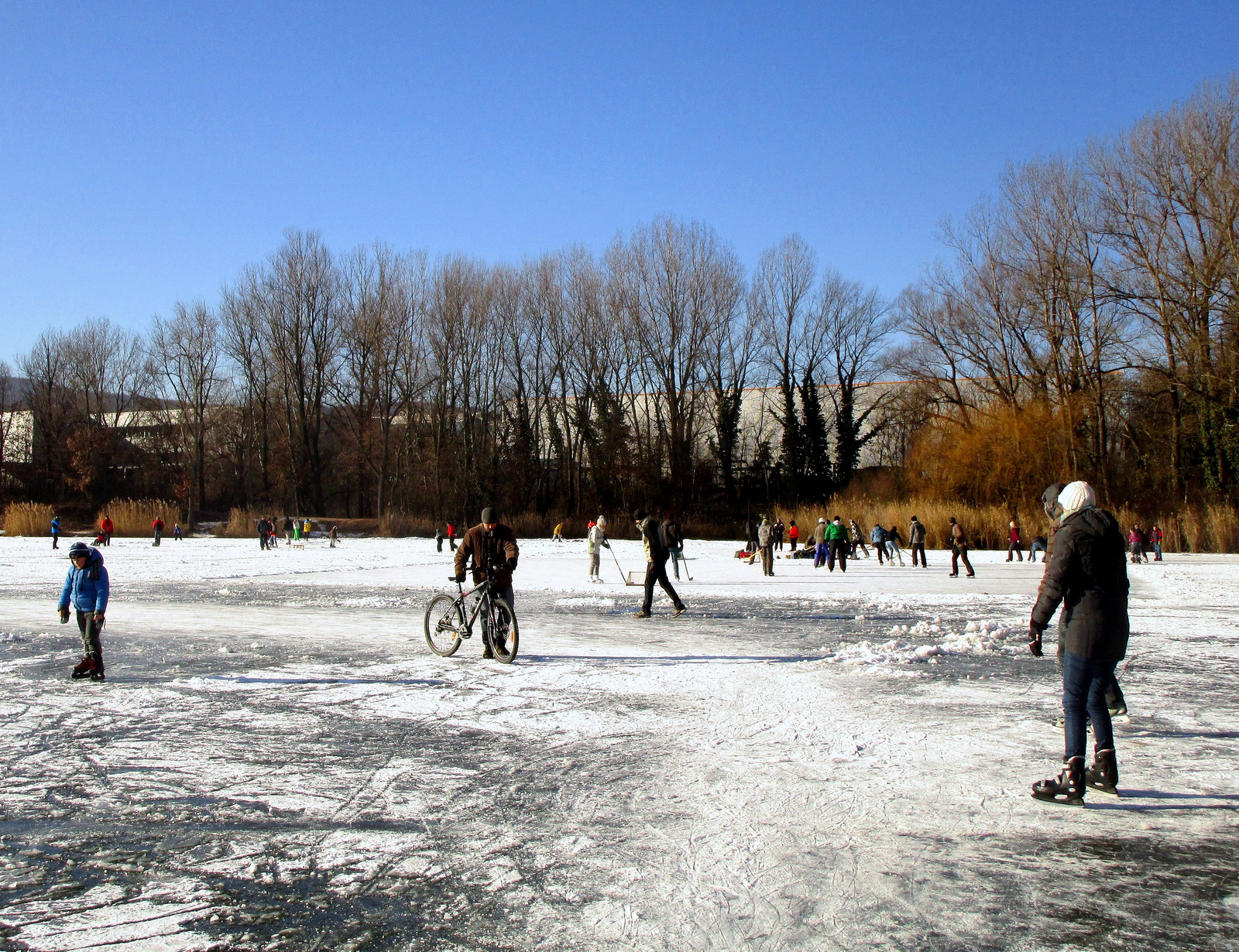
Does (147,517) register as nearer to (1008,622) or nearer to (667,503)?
(667,503)

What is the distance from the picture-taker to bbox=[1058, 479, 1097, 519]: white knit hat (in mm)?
4785

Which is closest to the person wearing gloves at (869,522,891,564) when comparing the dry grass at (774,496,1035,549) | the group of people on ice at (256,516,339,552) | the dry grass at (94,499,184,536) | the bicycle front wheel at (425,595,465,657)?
the dry grass at (774,496,1035,549)

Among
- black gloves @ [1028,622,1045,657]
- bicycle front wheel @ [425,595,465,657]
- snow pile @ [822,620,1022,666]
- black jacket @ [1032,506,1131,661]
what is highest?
black jacket @ [1032,506,1131,661]

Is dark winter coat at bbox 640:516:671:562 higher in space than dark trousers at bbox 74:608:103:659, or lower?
higher

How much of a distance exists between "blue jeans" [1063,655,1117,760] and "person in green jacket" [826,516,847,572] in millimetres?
19583

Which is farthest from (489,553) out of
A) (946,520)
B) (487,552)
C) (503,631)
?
(946,520)

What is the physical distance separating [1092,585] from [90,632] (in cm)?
780

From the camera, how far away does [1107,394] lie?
39.4 metres

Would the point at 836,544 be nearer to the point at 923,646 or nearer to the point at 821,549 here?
the point at 821,549

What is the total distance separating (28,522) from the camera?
45781 millimetres

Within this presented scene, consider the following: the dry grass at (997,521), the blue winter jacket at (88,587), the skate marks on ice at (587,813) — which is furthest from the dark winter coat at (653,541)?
the dry grass at (997,521)

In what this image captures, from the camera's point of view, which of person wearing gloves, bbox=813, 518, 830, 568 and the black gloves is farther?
person wearing gloves, bbox=813, 518, 830, 568

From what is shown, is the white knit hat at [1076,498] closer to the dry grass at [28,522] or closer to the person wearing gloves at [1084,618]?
the person wearing gloves at [1084,618]

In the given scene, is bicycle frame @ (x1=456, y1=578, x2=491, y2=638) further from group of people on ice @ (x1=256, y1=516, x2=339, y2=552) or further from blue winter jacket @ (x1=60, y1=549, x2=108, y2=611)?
group of people on ice @ (x1=256, y1=516, x2=339, y2=552)
